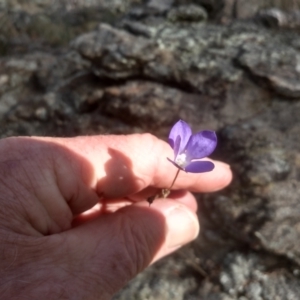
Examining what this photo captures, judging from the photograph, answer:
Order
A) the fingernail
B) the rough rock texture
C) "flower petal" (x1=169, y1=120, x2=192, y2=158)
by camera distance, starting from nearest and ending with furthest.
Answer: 1. "flower petal" (x1=169, y1=120, x2=192, y2=158)
2. the fingernail
3. the rough rock texture

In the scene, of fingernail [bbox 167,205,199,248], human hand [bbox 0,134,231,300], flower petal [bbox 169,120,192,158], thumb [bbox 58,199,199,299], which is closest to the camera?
human hand [bbox 0,134,231,300]

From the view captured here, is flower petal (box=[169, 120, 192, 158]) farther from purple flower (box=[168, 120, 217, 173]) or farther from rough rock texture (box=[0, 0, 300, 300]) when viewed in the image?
rough rock texture (box=[0, 0, 300, 300])

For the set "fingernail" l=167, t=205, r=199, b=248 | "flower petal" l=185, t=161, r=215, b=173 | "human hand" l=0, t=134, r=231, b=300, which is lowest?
"fingernail" l=167, t=205, r=199, b=248

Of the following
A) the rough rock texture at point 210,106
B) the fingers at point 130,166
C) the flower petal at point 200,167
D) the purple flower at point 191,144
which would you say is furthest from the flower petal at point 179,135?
the rough rock texture at point 210,106

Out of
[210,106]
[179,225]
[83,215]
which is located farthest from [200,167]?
[210,106]

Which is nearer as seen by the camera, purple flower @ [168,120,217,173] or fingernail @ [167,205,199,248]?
purple flower @ [168,120,217,173]

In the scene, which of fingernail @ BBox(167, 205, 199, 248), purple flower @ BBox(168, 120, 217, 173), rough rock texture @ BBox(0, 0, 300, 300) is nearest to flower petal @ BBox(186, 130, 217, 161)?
purple flower @ BBox(168, 120, 217, 173)

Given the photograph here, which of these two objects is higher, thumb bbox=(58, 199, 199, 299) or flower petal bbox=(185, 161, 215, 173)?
flower petal bbox=(185, 161, 215, 173)
